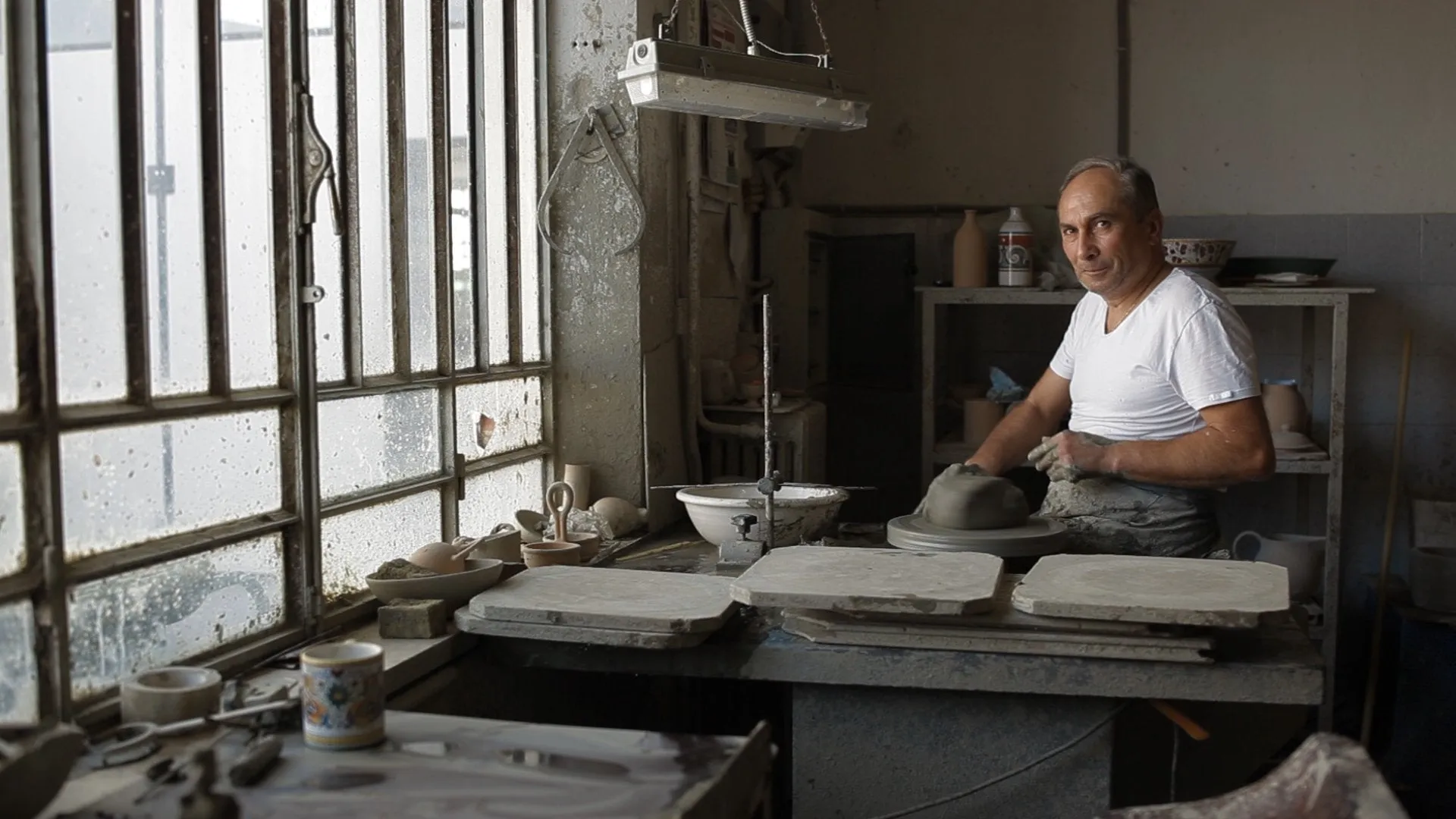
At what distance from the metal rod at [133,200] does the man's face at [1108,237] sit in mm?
2008

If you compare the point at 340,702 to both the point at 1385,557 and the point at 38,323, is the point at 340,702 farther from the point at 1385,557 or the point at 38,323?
the point at 1385,557

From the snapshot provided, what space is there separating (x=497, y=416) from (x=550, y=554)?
53 cm

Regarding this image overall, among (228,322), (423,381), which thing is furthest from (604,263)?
(228,322)

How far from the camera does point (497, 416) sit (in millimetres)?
3164

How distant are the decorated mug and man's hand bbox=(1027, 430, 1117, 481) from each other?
172cm

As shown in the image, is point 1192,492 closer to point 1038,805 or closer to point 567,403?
point 1038,805

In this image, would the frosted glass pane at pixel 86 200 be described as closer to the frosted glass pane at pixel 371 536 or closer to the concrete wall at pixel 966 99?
the frosted glass pane at pixel 371 536

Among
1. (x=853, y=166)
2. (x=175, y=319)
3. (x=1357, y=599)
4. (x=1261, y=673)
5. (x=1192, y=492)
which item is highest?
(x=853, y=166)

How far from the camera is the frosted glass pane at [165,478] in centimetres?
183

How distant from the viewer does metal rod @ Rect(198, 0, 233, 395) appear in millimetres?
2064

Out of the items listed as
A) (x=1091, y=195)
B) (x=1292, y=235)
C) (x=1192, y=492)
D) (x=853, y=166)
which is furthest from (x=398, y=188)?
(x=1292, y=235)

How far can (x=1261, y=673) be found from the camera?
82.1 inches

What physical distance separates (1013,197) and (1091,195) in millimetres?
2003

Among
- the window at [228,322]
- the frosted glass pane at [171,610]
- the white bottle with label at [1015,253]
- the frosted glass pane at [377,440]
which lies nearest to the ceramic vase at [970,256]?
the white bottle with label at [1015,253]
